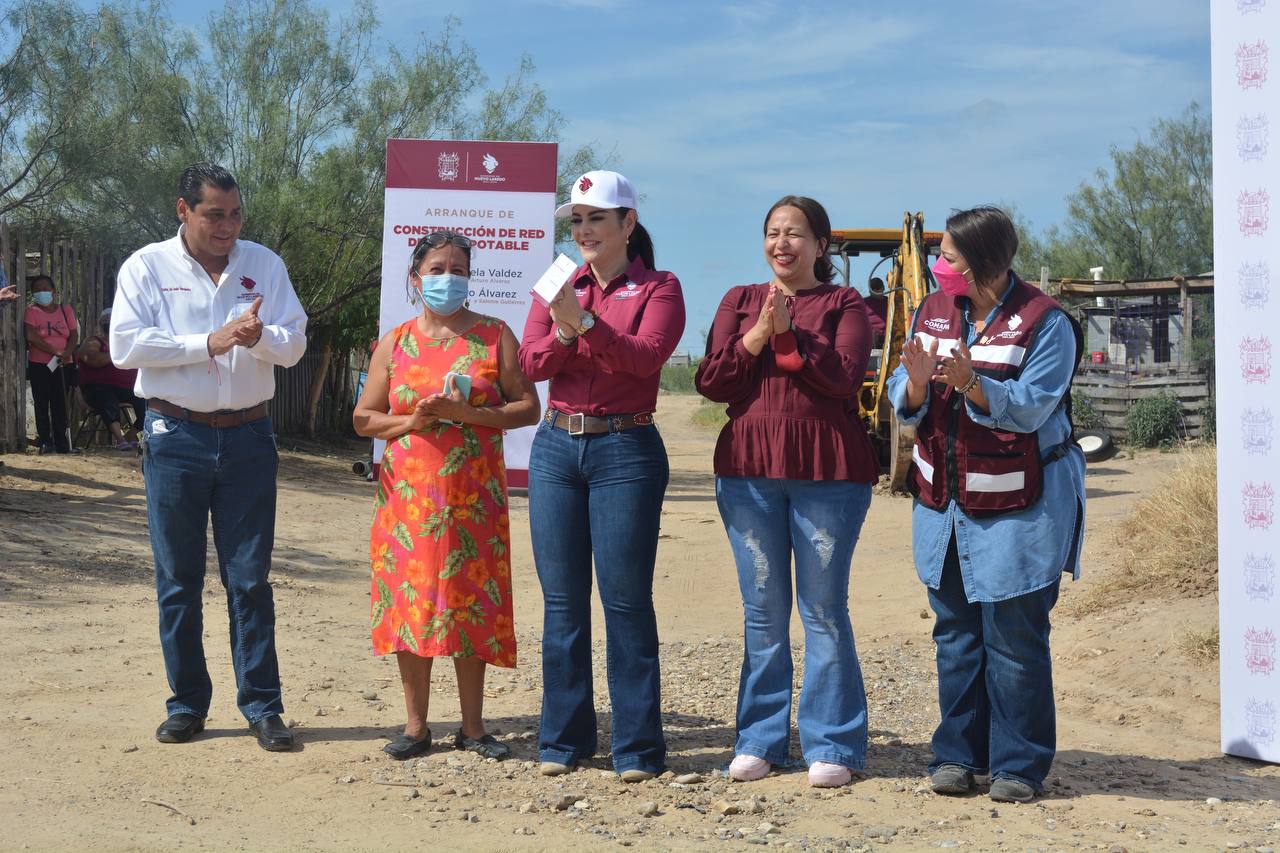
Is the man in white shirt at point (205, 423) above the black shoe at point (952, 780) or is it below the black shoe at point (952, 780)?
above

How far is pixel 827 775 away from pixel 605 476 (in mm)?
1285

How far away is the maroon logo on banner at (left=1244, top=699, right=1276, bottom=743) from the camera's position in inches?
210

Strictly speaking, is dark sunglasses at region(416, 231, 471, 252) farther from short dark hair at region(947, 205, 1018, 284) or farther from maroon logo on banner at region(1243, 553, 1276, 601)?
maroon logo on banner at region(1243, 553, 1276, 601)

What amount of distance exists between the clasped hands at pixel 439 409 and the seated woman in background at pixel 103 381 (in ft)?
32.7

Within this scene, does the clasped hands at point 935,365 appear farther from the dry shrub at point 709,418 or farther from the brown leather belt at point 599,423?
the dry shrub at point 709,418

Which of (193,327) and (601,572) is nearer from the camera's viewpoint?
(601,572)

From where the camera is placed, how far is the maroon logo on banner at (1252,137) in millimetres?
5148

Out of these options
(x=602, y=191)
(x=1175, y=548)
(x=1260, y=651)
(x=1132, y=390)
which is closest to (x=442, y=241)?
(x=602, y=191)

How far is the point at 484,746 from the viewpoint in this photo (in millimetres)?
5055

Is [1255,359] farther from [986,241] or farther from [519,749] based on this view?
[519,749]

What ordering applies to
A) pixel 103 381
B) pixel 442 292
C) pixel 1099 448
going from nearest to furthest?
pixel 442 292 < pixel 103 381 < pixel 1099 448

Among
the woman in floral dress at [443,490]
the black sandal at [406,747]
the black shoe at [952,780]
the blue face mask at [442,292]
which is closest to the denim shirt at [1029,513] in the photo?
the black shoe at [952,780]

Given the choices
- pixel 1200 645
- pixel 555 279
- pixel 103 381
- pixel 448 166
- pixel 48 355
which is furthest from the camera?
pixel 103 381

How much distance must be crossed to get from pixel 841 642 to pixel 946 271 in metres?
1.33
